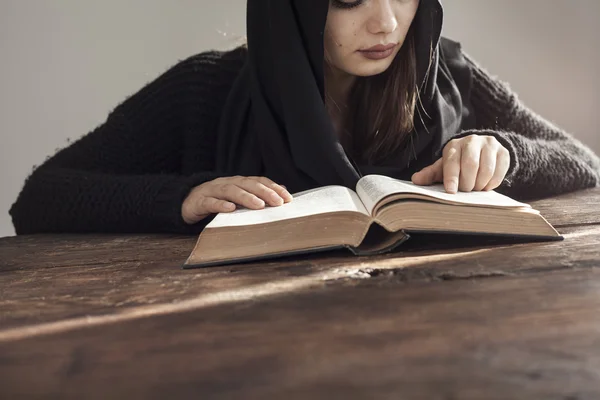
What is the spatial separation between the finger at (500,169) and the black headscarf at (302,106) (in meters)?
0.20

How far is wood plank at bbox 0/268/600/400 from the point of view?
32 cm

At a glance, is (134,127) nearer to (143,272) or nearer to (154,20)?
(143,272)

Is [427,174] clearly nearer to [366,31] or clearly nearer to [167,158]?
[366,31]

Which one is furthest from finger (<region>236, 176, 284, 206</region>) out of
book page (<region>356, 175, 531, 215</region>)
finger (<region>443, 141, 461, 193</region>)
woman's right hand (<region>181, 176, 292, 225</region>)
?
finger (<region>443, 141, 461, 193</region>)

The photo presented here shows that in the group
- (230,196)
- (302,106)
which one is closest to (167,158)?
(302,106)

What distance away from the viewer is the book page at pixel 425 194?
66 centimetres

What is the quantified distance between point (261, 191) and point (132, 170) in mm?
514

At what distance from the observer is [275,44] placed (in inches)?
43.2

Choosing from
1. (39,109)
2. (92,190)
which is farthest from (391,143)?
(39,109)

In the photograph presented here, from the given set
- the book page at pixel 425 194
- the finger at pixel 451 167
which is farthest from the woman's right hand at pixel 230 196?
the finger at pixel 451 167

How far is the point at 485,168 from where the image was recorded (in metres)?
0.81

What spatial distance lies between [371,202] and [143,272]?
0.93ft

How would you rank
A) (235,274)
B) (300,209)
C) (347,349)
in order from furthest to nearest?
(300,209) < (235,274) < (347,349)

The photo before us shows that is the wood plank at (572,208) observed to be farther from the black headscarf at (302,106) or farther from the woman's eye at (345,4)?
the woman's eye at (345,4)
